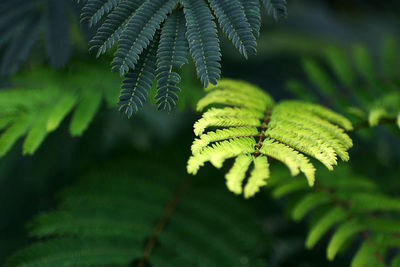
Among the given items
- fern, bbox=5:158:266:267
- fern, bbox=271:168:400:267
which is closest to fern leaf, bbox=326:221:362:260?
fern, bbox=271:168:400:267

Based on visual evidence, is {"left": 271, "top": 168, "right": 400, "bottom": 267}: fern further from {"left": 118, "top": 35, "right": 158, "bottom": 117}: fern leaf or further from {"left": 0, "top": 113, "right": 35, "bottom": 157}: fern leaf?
{"left": 0, "top": 113, "right": 35, "bottom": 157}: fern leaf

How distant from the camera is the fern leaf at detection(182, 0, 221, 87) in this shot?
0.86 meters

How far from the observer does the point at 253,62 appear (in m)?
2.67

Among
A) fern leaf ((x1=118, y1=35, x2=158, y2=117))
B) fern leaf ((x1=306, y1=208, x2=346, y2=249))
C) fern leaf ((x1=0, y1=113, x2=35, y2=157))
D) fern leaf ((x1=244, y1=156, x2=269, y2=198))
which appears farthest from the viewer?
fern leaf ((x1=306, y1=208, x2=346, y2=249))

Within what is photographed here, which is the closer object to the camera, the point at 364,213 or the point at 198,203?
the point at 364,213

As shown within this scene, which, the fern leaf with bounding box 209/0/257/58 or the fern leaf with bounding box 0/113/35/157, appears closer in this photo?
the fern leaf with bounding box 209/0/257/58

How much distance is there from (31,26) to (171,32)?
2.17 ft

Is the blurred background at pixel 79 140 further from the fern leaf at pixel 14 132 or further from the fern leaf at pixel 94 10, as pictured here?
the fern leaf at pixel 94 10

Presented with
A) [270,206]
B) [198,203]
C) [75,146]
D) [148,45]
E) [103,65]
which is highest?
[148,45]

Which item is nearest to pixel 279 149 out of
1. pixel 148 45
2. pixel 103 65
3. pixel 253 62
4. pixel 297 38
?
pixel 148 45

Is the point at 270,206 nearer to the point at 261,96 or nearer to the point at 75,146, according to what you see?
the point at 261,96

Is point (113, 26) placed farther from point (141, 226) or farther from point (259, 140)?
point (141, 226)

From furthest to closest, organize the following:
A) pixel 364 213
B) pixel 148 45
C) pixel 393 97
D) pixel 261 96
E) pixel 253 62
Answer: pixel 253 62
pixel 393 97
pixel 364 213
pixel 261 96
pixel 148 45

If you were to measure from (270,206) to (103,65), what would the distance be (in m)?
1.06
